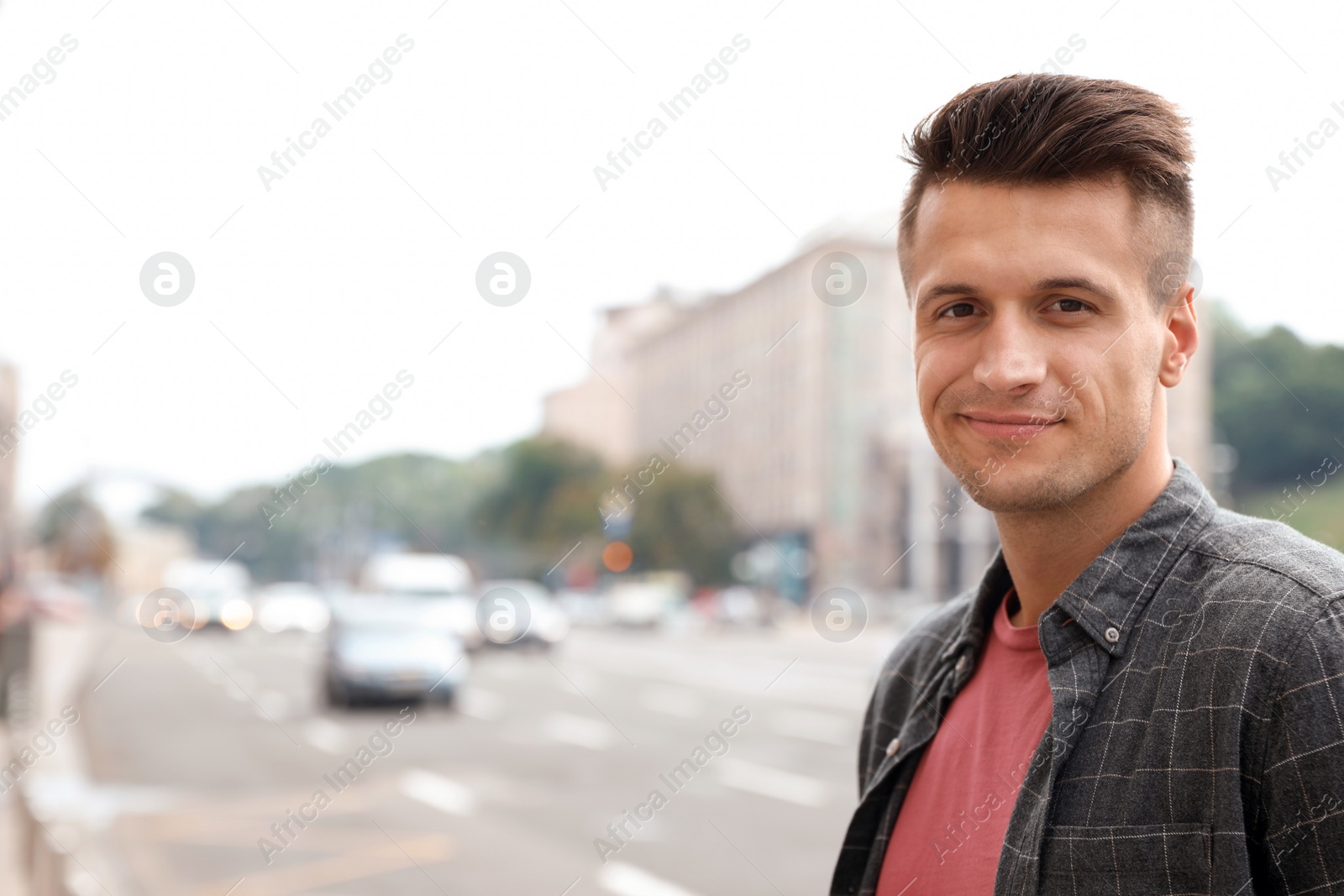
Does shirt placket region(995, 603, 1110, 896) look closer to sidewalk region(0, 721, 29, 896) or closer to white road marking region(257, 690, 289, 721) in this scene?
sidewalk region(0, 721, 29, 896)

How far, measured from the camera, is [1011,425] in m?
1.51

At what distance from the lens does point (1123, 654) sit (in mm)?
1382

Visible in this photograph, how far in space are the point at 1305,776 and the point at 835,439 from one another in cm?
5261

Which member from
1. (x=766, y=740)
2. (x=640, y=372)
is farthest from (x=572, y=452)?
(x=766, y=740)

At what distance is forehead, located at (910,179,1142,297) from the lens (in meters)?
1.44

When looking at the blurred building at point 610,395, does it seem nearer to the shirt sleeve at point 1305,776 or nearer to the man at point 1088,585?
the man at point 1088,585

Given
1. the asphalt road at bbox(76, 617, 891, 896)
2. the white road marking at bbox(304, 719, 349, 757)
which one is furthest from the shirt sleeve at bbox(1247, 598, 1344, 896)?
the white road marking at bbox(304, 719, 349, 757)

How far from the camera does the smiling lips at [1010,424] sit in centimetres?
148

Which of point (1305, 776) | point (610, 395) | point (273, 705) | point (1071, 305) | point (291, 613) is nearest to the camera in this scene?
point (1305, 776)

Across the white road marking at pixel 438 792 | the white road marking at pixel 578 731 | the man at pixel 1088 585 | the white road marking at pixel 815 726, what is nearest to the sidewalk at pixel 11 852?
the white road marking at pixel 438 792

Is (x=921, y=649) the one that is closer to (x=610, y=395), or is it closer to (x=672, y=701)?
(x=672, y=701)

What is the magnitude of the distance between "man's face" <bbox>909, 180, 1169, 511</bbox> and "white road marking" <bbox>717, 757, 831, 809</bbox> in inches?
334

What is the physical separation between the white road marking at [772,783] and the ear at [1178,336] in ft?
27.8

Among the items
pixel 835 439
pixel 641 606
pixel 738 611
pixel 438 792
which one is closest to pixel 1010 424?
pixel 438 792
